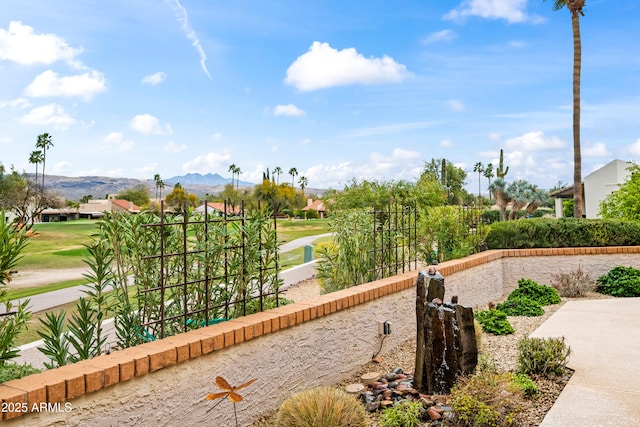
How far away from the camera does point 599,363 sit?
532cm

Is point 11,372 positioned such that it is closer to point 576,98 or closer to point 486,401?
point 486,401

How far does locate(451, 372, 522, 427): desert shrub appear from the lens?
3.79 m

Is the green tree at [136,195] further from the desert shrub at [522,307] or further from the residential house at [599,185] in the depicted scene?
the desert shrub at [522,307]

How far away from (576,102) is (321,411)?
16.6 metres

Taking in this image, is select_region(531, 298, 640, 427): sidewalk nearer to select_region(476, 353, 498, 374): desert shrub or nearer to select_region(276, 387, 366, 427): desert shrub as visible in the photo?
select_region(476, 353, 498, 374): desert shrub

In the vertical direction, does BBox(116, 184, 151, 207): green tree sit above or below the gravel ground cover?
above

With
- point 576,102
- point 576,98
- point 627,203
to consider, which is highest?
point 576,98

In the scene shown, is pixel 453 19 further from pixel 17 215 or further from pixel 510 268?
pixel 17 215

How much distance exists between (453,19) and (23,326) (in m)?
11.6

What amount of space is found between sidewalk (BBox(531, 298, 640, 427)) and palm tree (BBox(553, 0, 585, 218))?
8535 millimetres

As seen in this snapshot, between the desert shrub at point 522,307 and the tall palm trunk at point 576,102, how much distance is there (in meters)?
9.14

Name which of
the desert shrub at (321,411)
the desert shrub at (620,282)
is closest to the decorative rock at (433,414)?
the desert shrub at (321,411)

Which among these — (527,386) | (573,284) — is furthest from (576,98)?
(527,386)

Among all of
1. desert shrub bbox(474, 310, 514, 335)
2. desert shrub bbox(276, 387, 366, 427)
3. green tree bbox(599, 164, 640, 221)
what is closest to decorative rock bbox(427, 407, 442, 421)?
desert shrub bbox(276, 387, 366, 427)
